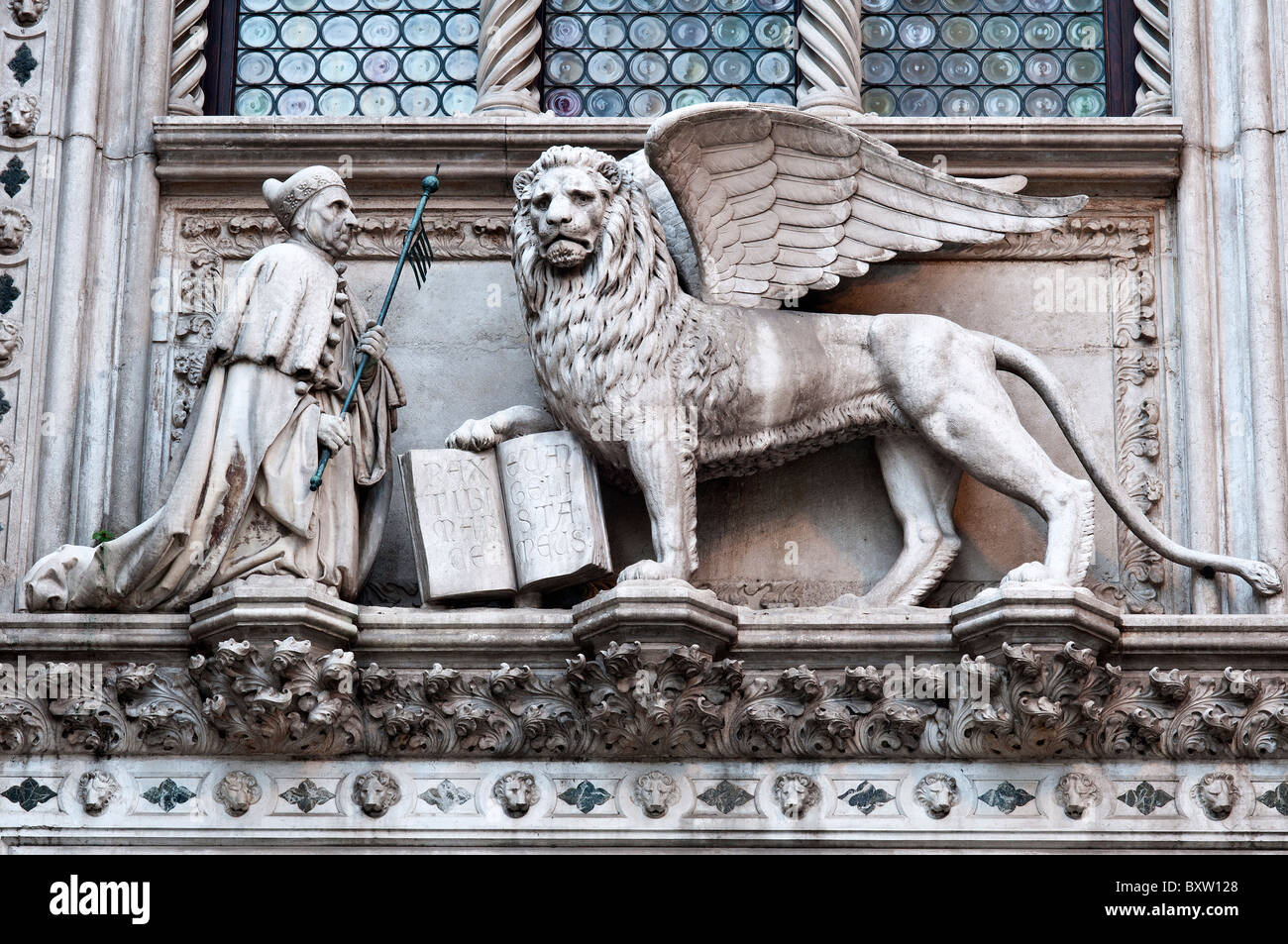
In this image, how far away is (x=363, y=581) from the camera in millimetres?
10320

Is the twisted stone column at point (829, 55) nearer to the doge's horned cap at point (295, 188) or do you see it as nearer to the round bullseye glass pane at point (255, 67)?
the doge's horned cap at point (295, 188)

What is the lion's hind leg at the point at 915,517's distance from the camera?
10.3 meters

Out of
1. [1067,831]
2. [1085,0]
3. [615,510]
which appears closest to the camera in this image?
[1067,831]

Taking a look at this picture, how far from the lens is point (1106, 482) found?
10.4 meters

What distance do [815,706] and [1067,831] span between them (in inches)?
41.0

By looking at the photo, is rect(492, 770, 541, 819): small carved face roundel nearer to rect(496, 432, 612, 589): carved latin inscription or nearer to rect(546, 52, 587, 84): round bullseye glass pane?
rect(496, 432, 612, 589): carved latin inscription

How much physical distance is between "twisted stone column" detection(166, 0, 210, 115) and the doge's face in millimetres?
1961

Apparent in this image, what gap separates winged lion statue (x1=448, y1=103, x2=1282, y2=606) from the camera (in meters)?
10.2

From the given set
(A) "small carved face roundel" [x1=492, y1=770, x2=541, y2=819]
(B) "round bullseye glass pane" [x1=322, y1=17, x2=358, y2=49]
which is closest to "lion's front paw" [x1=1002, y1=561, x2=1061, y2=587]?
(A) "small carved face roundel" [x1=492, y1=770, x2=541, y2=819]

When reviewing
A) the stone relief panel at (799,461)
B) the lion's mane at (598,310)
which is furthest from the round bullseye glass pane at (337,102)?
the lion's mane at (598,310)

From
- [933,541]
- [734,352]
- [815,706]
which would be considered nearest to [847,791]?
[815,706]

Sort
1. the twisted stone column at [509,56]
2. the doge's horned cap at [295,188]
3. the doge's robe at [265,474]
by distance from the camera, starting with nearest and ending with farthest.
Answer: the doge's robe at [265,474] → the doge's horned cap at [295,188] → the twisted stone column at [509,56]

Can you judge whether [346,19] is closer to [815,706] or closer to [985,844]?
[815,706]

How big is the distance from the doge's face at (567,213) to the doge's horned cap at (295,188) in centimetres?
89
